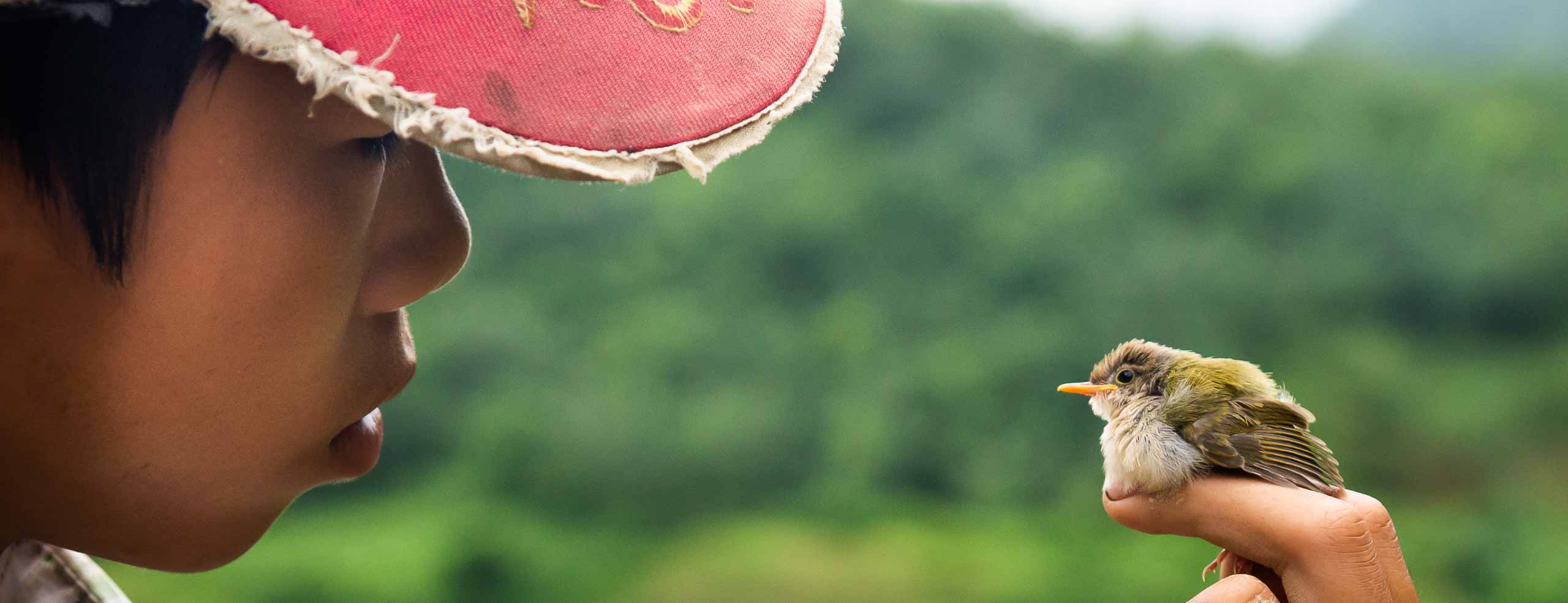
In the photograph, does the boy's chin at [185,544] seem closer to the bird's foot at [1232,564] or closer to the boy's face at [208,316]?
the boy's face at [208,316]

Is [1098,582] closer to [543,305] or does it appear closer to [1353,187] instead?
[1353,187]

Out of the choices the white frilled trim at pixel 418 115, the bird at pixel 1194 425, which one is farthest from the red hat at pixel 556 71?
the bird at pixel 1194 425

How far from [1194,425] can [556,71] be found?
1.14 feet

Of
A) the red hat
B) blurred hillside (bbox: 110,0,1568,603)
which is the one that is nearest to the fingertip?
the red hat

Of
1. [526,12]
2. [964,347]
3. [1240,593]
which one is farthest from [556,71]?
[964,347]

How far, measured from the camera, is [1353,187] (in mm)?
1828

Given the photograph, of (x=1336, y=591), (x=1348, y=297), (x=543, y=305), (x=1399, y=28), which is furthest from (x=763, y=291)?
(x=1336, y=591)

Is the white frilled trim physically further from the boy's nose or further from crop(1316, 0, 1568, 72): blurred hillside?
crop(1316, 0, 1568, 72): blurred hillside

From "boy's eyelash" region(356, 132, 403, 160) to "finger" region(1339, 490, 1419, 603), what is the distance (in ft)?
1.27

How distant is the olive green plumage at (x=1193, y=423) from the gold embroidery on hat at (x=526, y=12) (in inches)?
13.1

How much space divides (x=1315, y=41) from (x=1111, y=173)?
450 mm

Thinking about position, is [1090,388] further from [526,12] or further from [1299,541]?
[526,12]

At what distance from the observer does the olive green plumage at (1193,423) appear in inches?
20.1

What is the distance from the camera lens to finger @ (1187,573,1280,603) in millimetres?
458
